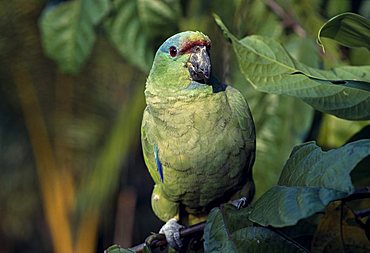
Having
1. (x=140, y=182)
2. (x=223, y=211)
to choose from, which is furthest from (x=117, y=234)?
(x=223, y=211)

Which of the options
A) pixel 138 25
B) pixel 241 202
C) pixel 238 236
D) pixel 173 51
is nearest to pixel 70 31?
pixel 138 25

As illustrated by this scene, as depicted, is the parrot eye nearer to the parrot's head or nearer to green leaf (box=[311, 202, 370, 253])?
the parrot's head

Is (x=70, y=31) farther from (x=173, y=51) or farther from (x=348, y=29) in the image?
(x=348, y=29)

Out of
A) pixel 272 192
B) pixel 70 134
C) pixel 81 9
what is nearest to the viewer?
pixel 272 192

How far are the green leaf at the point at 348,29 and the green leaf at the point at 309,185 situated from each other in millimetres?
180

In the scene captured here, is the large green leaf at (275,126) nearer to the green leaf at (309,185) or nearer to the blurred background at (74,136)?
the blurred background at (74,136)

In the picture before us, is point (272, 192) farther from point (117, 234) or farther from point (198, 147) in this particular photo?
point (117, 234)

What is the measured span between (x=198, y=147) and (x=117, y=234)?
2.47 m

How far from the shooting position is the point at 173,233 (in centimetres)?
129

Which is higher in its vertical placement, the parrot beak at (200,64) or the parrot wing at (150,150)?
the parrot beak at (200,64)

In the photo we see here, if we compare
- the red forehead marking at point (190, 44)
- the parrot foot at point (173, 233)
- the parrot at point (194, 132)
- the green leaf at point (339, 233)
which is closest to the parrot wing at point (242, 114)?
the parrot at point (194, 132)

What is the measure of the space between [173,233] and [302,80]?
0.41 meters

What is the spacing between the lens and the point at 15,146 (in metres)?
3.50

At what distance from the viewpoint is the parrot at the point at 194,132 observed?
1247 millimetres
